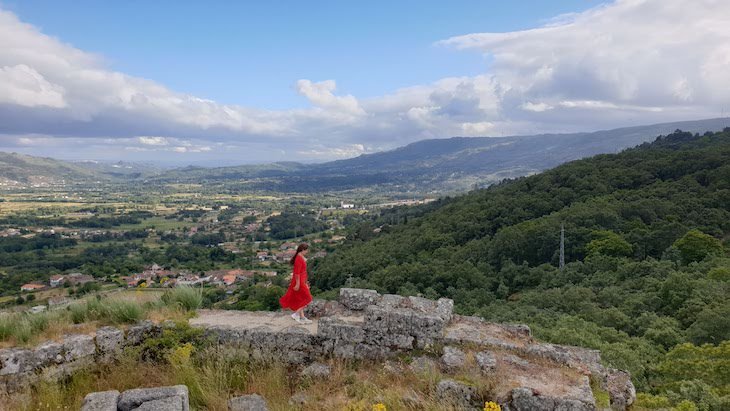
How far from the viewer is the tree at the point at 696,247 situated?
26438 mm

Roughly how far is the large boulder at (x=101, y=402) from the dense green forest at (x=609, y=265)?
7948 millimetres

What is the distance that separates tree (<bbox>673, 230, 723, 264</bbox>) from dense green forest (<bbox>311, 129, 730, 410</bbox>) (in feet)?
0.22

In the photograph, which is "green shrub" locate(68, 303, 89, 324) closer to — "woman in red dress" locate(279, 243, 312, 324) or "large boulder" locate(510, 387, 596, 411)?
"woman in red dress" locate(279, 243, 312, 324)

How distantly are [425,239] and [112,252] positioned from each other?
218 feet

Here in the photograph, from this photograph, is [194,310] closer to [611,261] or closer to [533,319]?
[533,319]

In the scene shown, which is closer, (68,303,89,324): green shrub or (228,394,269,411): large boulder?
(228,394,269,411): large boulder

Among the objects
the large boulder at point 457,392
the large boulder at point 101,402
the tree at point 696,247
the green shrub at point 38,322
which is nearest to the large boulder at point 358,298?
the large boulder at point 457,392

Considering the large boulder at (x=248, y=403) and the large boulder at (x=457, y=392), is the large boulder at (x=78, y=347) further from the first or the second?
the large boulder at (x=457, y=392)

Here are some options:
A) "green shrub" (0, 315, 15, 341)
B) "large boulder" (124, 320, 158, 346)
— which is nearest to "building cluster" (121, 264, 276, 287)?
"green shrub" (0, 315, 15, 341)

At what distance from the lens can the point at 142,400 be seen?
504 centimetres

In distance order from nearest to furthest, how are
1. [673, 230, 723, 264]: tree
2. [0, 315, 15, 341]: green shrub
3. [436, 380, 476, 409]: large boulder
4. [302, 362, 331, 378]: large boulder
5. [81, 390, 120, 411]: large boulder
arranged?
[81, 390, 120, 411]: large boulder → [436, 380, 476, 409]: large boulder → [302, 362, 331, 378]: large boulder → [0, 315, 15, 341]: green shrub → [673, 230, 723, 264]: tree

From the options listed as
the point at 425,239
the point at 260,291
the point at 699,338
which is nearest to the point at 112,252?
the point at 260,291

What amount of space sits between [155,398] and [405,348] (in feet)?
12.1

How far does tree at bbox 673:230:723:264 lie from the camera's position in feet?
86.7
